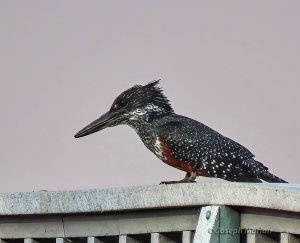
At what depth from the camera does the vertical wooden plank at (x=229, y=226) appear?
15.5 ft

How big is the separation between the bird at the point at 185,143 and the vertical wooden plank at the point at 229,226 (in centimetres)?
448

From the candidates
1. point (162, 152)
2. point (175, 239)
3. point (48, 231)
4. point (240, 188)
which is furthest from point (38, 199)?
point (162, 152)

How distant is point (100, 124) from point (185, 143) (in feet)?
3.60

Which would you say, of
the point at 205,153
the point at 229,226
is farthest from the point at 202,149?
the point at 229,226

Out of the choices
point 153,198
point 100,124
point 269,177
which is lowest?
point 153,198

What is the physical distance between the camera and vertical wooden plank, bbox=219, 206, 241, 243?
4.71 m

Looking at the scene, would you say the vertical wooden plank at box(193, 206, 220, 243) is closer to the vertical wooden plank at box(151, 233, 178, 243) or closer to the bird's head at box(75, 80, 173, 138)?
the vertical wooden plank at box(151, 233, 178, 243)

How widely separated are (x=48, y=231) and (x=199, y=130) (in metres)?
4.54

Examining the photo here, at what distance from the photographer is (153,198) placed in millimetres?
5000

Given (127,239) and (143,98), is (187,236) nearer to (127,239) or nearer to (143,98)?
(127,239)

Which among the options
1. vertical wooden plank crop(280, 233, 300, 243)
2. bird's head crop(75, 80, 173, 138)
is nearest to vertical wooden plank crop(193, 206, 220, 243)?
vertical wooden plank crop(280, 233, 300, 243)

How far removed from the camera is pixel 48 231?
5.48 m

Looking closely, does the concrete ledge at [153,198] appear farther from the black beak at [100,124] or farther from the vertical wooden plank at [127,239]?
the black beak at [100,124]

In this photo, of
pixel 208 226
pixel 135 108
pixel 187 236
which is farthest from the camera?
pixel 135 108
